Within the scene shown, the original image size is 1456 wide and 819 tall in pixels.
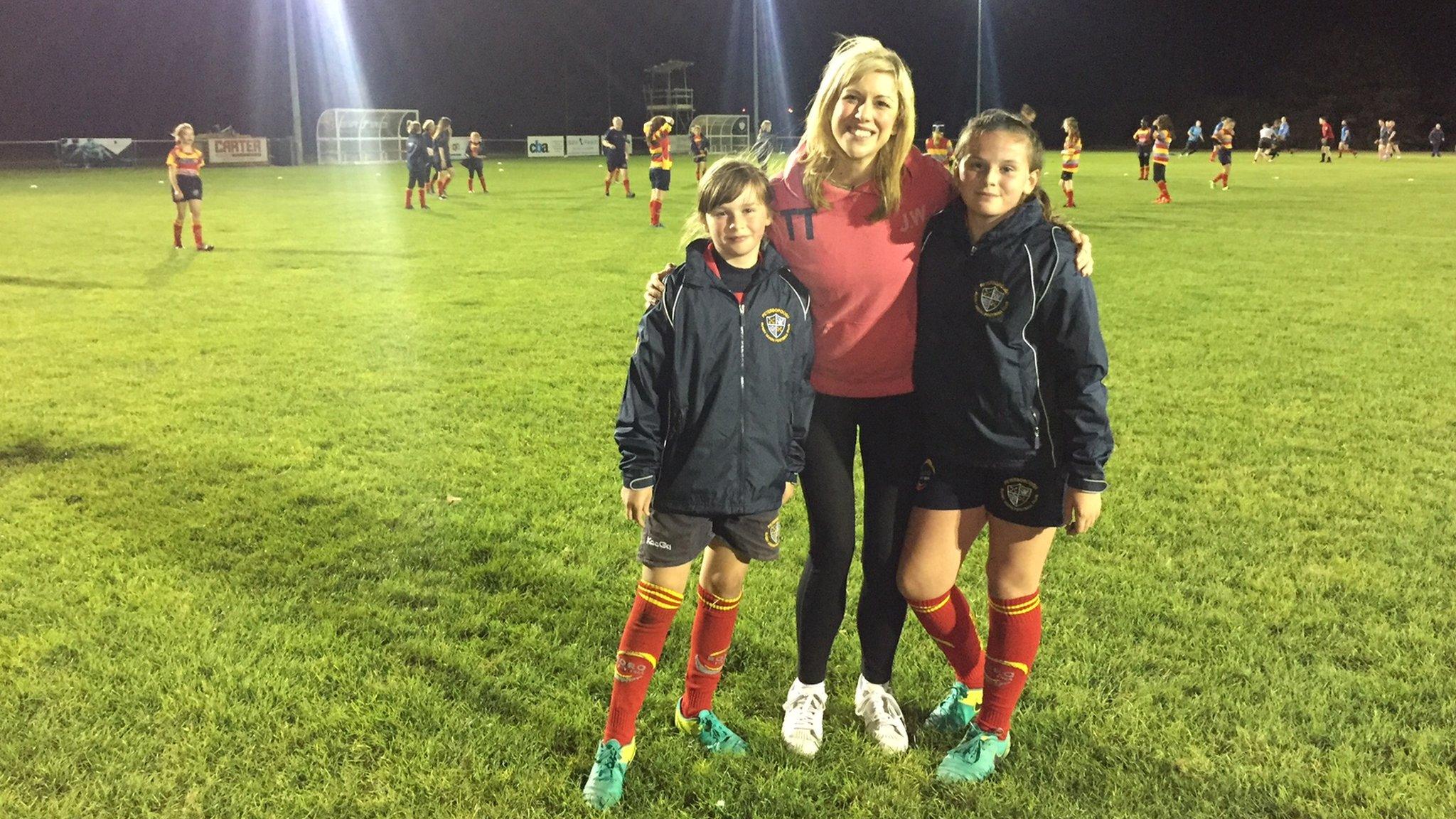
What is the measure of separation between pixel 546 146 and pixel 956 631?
145ft

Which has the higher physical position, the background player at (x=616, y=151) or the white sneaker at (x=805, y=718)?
the background player at (x=616, y=151)

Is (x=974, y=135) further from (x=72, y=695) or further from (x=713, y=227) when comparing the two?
(x=72, y=695)

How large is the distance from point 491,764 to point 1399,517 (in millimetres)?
3976

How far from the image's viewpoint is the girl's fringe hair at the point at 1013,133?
2.43 m

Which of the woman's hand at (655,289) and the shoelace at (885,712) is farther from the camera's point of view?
the shoelace at (885,712)

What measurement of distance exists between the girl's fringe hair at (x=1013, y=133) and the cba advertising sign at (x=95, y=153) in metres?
37.8

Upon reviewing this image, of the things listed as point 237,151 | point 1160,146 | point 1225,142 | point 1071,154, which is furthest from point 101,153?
point 1225,142

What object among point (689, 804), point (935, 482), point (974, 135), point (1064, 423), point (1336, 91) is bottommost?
point (689, 804)

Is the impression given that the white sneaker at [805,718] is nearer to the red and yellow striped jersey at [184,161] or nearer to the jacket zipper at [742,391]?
the jacket zipper at [742,391]

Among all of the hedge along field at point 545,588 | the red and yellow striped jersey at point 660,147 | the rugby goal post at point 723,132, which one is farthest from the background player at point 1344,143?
the hedge along field at point 545,588

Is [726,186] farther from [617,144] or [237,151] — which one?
[237,151]

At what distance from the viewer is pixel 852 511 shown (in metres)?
2.73

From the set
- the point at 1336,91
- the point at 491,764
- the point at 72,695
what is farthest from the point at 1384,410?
the point at 1336,91

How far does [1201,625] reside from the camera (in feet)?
11.4
